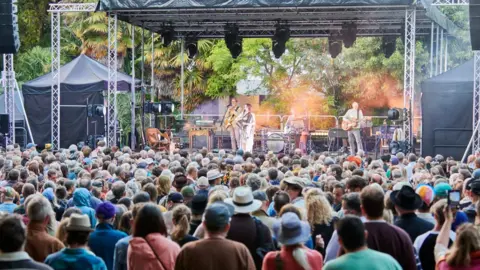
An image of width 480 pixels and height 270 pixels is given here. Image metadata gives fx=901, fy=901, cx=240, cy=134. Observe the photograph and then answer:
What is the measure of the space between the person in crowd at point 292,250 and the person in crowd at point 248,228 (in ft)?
3.48

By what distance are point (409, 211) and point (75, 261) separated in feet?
9.44

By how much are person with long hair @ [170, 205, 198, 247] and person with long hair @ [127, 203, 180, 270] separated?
379mm

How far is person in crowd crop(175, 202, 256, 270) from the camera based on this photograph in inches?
241

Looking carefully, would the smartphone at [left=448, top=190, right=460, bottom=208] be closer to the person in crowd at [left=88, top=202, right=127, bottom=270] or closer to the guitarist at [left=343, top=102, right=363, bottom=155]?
the person in crowd at [left=88, top=202, right=127, bottom=270]

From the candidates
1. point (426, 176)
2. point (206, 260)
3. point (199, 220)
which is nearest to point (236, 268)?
point (206, 260)

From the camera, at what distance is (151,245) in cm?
655

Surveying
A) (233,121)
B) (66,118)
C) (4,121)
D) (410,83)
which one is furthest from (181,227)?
(66,118)

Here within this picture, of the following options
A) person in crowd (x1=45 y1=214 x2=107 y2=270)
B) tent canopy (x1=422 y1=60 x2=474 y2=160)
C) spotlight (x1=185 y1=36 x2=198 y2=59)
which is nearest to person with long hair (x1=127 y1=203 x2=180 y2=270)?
person in crowd (x1=45 y1=214 x2=107 y2=270)

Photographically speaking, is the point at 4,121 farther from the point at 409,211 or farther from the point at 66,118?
the point at 409,211

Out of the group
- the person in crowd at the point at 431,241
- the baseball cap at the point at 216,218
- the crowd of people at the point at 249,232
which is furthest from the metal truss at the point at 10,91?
the baseball cap at the point at 216,218

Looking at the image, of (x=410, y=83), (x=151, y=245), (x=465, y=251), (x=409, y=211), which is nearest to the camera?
(x=465, y=251)

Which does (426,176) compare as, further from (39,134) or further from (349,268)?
(39,134)

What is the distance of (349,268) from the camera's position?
216 inches

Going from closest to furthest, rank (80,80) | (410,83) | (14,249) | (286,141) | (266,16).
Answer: (14,249), (410,83), (266,16), (286,141), (80,80)
